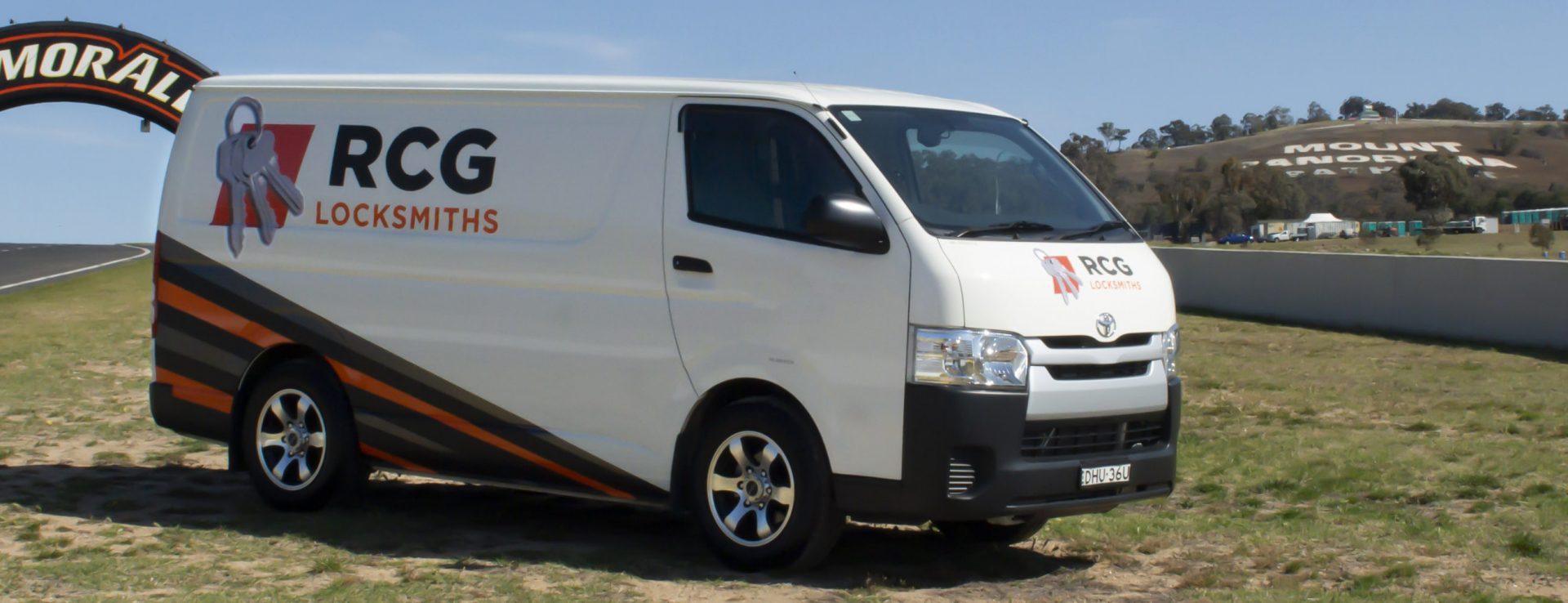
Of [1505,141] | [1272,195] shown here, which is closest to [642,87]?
[1272,195]

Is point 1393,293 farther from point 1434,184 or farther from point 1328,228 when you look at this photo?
point 1434,184

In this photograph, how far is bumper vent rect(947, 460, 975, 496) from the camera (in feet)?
23.0

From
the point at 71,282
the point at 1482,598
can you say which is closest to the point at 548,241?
the point at 1482,598

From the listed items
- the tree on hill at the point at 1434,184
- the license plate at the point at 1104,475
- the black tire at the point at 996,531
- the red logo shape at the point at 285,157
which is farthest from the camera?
the tree on hill at the point at 1434,184

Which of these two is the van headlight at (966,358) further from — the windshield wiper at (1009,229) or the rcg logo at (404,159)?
the rcg logo at (404,159)

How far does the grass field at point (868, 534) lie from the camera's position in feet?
23.5

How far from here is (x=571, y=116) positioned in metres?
8.16

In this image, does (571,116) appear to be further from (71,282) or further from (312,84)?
(71,282)

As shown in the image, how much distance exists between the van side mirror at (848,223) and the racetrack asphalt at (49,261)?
97.6 ft

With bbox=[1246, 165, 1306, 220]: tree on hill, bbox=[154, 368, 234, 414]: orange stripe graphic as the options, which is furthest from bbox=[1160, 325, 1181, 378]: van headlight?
bbox=[1246, 165, 1306, 220]: tree on hill

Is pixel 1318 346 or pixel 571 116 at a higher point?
pixel 571 116

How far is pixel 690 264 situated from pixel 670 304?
0.21 m

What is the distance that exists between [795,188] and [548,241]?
1318 mm

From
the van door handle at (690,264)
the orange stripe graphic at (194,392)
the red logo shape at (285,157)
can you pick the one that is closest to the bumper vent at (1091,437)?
the van door handle at (690,264)
